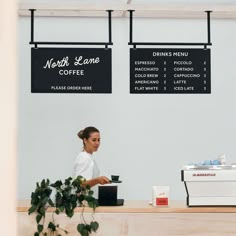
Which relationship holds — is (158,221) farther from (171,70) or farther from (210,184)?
(171,70)

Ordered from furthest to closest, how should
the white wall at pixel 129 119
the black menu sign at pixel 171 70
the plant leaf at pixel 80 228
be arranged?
1. the white wall at pixel 129 119
2. the black menu sign at pixel 171 70
3. the plant leaf at pixel 80 228

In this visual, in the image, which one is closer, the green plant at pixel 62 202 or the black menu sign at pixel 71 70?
the green plant at pixel 62 202

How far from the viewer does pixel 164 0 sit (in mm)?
6262

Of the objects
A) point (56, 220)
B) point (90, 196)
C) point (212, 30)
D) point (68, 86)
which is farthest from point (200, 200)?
point (212, 30)

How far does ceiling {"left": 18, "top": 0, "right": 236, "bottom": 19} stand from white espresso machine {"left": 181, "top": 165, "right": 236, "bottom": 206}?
222cm

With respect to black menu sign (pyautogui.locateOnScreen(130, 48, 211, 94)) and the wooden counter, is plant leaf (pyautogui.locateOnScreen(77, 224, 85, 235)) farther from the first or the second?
black menu sign (pyautogui.locateOnScreen(130, 48, 211, 94))

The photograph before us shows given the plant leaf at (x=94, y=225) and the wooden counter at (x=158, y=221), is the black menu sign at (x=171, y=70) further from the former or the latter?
the plant leaf at (x=94, y=225)

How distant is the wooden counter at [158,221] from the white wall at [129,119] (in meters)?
2.14

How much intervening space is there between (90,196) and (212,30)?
10.1 feet

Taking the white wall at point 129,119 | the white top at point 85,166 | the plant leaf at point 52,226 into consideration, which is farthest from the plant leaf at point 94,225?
the white wall at point 129,119

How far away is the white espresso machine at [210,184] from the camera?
13.0 feet

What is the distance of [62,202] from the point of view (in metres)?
3.98

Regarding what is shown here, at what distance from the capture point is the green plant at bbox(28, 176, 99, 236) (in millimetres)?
3957
